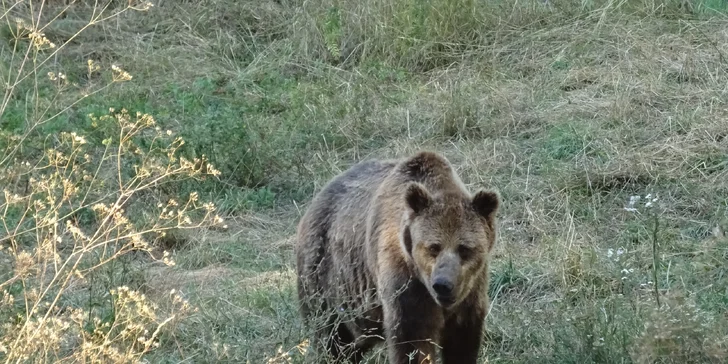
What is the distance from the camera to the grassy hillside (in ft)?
19.0

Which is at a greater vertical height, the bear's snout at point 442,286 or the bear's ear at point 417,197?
the bear's ear at point 417,197

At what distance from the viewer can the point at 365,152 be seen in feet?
32.2

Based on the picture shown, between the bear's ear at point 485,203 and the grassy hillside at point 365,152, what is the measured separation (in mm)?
866

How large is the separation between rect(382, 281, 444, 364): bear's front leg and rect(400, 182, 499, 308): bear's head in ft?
0.39

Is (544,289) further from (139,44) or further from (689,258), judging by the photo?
(139,44)

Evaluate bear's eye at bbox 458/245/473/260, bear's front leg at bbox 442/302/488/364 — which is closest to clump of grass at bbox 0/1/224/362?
→ bear's eye at bbox 458/245/473/260

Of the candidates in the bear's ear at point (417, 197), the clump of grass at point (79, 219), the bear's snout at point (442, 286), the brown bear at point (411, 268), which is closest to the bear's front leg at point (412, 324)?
the brown bear at point (411, 268)

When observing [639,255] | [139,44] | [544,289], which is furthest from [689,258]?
[139,44]

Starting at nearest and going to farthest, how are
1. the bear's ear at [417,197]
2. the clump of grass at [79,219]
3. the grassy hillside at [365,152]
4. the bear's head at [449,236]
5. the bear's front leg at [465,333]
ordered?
the clump of grass at [79,219]
the bear's head at [449,236]
the bear's ear at [417,197]
the bear's front leg at [465,333]
the grassy hillside at [365,152]

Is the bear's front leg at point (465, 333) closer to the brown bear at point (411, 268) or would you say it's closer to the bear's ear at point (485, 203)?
Answer: the brown bear at point (411, 268)

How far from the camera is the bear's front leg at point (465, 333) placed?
5.36 m

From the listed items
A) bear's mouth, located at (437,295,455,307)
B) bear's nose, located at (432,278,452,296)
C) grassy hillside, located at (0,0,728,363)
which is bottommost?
grassy hillside, located at (0,0,728,363)

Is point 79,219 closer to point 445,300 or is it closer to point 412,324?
point 412,324

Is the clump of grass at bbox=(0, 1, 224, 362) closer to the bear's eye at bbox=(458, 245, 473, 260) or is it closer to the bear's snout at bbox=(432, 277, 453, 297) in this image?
the bear's snout at bbox=(432, 277, 453, 297)
